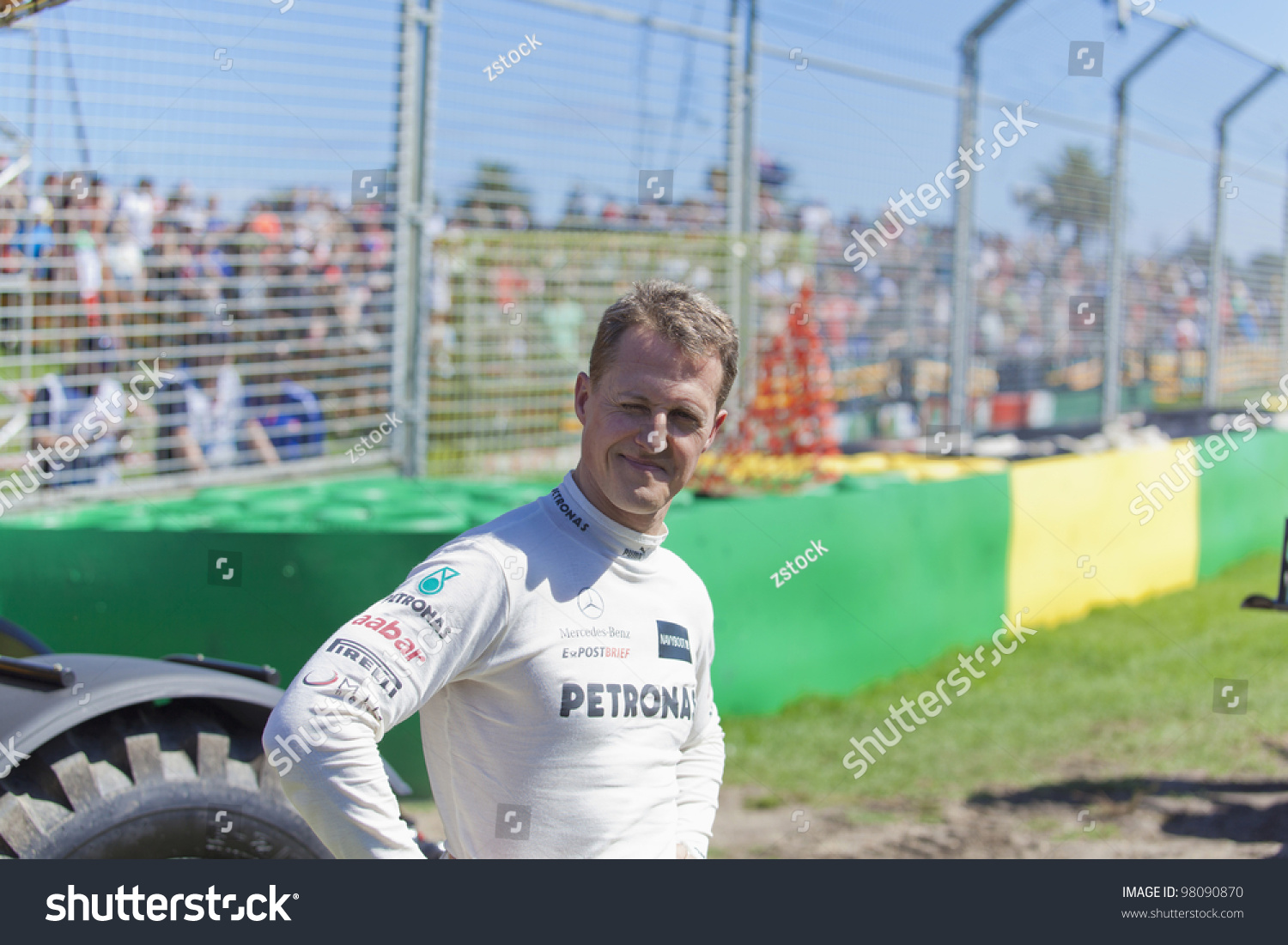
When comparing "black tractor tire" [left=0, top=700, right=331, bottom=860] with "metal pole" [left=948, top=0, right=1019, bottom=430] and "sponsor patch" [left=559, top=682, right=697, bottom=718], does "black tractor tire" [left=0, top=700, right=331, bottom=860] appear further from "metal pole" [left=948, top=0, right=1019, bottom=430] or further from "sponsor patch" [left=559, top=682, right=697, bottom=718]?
"metal pole" [left=948, top=0, right=1019, bottom=430]

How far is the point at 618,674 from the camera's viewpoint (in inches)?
74.3

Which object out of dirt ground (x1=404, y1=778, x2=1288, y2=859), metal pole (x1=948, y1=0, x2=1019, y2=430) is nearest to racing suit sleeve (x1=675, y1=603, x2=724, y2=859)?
dirt ground (x1=404, y1=778, x2=1288, y2=859)

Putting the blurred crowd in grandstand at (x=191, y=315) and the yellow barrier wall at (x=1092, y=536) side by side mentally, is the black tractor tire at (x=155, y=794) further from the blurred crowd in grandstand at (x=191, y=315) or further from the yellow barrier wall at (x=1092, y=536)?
the yellow barrier wall at (x=1092, y=536)

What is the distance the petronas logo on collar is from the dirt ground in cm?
270

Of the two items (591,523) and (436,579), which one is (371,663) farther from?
(591,523)

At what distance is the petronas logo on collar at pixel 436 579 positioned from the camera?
5.78 feet

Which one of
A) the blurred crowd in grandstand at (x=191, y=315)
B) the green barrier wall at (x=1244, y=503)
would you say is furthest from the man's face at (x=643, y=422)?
the green barrier wall at (x=1244, y=503)

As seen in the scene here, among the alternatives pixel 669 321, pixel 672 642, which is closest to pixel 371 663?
pixel 672 642

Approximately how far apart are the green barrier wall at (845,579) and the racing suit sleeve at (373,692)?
11.0 feet

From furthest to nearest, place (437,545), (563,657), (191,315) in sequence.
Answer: (191,315), (437,545), (563,657)

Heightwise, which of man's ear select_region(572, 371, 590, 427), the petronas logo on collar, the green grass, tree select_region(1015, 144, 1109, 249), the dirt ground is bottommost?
the dirt ground

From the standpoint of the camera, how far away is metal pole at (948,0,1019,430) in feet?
23.9

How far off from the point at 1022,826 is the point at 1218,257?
8415mm

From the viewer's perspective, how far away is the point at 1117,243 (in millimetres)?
9156
